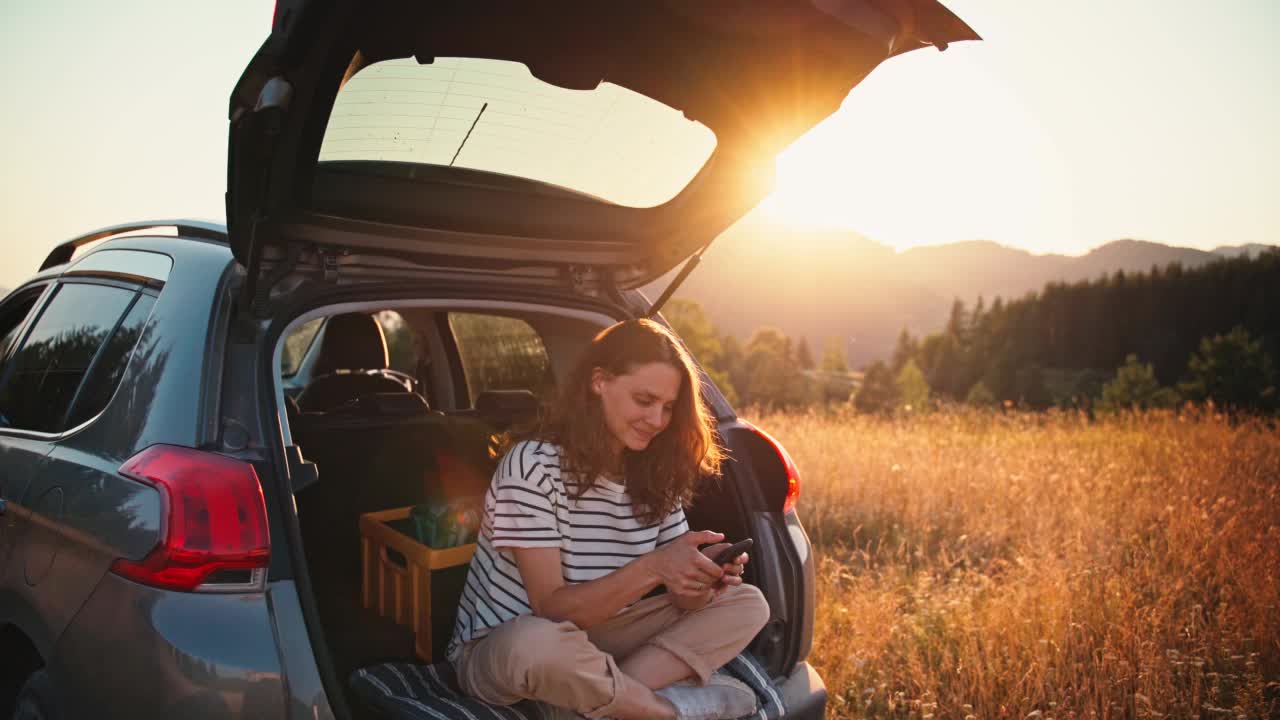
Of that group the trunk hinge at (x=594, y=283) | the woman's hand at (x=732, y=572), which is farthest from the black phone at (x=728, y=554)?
the trunk hinge at (x=594, y=283)

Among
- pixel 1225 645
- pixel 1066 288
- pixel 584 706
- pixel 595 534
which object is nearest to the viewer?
pixel 584 706

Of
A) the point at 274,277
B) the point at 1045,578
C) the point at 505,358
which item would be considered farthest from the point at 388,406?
the point at 1045,578

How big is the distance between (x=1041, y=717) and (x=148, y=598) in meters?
2.82

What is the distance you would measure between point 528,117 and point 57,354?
1520 millimetres

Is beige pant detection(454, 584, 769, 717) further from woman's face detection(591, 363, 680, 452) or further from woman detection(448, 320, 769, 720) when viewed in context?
woman's face detection(591, 363, 680, 452)

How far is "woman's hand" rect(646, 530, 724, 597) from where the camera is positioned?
6.25ft

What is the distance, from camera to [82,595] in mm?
1647

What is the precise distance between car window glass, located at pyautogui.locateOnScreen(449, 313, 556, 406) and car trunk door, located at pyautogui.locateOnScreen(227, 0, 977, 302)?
0.99 meters

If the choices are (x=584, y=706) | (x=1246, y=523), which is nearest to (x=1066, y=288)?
(x=1246, y=523)

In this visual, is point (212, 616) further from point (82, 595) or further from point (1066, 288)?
point (1066, 288)

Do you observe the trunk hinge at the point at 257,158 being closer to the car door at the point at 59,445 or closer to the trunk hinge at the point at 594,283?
the car door at the point at 59,445

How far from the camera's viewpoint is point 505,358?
4527mm

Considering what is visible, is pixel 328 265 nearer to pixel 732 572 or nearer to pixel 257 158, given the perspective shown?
pixel 257 158

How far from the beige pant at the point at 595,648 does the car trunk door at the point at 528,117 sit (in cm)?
101
